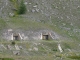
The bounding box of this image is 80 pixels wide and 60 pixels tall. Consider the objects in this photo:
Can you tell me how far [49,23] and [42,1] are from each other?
12.6 m

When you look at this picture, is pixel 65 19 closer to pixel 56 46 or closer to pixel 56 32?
pixel 56 32

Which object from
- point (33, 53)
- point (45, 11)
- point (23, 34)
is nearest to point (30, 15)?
point (45, 11)

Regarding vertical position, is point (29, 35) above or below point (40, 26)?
below

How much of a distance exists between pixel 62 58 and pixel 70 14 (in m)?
42.9

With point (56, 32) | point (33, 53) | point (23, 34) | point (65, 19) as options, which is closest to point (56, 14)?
point (65, 19)

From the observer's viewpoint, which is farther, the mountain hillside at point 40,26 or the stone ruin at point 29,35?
the stone ruin at point 29,35

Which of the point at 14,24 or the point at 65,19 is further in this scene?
the point at 65,19

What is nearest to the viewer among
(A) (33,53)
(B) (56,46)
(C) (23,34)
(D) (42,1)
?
(A) (33,53)

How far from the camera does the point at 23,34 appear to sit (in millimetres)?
98250

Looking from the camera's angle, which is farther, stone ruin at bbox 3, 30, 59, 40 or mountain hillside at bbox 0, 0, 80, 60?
stone ruin at bbox 3, 30, 59, 40

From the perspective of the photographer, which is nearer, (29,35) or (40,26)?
(29,35)

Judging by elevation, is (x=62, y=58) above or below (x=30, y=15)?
below

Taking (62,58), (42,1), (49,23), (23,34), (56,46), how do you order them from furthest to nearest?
(42,1) < (49,23) < (23,34) < (56,46) < (62,58)

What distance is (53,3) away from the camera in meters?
117
